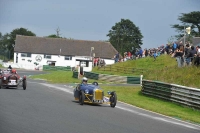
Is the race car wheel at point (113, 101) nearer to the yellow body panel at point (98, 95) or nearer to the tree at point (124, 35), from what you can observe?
the yellow body panel at point (98, 95)

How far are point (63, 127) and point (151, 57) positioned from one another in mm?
44011

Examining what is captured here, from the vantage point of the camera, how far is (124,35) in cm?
12500

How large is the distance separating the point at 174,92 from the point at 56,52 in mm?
78822

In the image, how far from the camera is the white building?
10250 centimetres

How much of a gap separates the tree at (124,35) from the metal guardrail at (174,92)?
9127 cm

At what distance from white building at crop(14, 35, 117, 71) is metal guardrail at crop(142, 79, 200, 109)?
234 feet

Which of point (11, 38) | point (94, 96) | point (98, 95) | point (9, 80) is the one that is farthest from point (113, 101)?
point (11, 38)

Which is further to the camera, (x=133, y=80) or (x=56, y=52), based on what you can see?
(x=56, y=52)

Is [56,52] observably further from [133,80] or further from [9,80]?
[9,80]

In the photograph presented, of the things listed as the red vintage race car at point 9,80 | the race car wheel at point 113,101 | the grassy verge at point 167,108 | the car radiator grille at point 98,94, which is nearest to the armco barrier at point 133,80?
the grassy verge at point 167,108

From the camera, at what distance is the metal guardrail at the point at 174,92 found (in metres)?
23.5

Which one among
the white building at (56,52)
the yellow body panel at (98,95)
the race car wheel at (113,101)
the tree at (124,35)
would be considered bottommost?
the race car wheel at (113,101)

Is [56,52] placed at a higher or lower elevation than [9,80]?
higher

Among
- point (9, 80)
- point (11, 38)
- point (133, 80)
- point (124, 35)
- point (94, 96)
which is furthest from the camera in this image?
point (11, 38)
